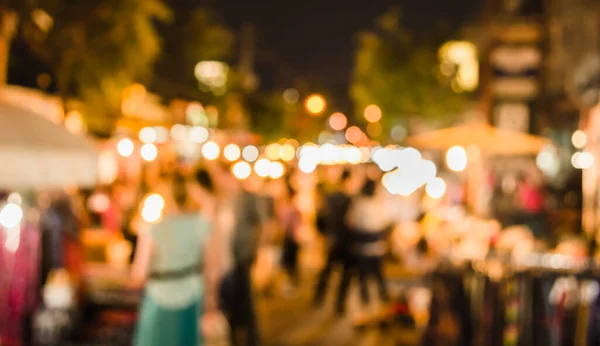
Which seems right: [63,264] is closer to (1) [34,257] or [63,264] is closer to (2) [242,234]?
(1) [34,257]

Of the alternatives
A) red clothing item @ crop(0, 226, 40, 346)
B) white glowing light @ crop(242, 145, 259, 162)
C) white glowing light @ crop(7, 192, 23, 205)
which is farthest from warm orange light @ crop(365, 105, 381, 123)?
red clothing item @ crop(0, 226, 40, 346)

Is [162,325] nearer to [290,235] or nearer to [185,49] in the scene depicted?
[290,235]

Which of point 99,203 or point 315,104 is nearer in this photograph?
point 99,203

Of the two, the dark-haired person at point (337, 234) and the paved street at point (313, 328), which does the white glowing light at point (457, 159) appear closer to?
the dark-haired person at point (337, 234)

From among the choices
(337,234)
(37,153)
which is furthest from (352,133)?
(37,153)

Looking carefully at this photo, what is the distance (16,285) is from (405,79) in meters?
32.5

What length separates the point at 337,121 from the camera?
2977 inches

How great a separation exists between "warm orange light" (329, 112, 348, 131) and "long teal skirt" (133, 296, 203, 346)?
68408 mm

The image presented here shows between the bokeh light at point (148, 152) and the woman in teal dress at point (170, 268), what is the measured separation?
12325 mm

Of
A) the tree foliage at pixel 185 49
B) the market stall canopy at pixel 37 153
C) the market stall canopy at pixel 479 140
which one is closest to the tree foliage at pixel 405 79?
the tree foliage at pixel 185 49

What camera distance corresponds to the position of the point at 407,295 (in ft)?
29.3

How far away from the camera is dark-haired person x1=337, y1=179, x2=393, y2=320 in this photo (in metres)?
9.36

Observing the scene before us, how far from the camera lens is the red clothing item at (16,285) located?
6.56 m

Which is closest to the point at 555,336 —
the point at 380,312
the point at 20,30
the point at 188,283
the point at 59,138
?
the point at 188,283
